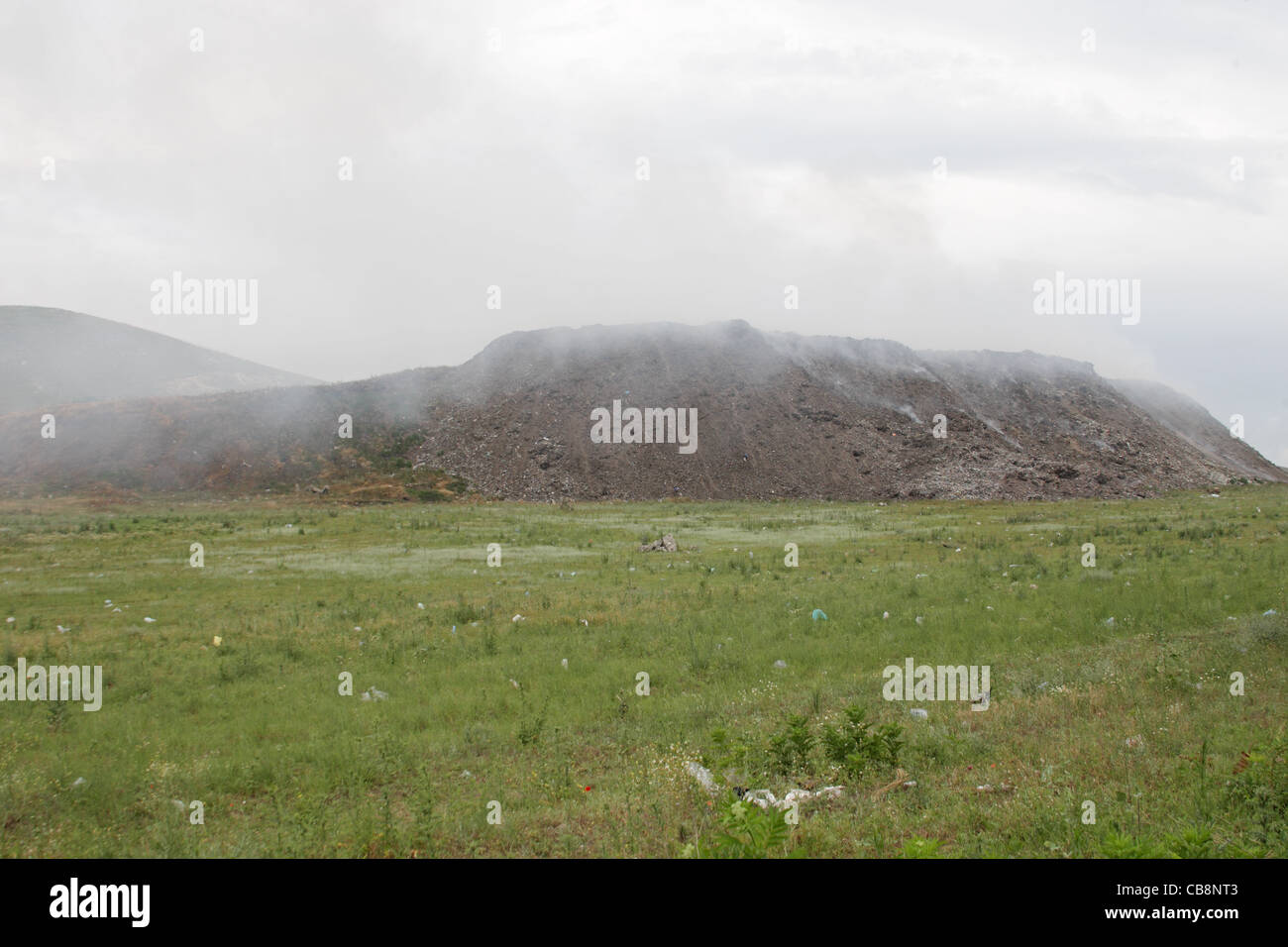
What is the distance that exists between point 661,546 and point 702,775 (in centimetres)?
2289

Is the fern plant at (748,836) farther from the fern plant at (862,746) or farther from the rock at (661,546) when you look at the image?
the rock at (661,546)

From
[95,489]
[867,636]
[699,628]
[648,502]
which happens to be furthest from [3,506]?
[867,636]

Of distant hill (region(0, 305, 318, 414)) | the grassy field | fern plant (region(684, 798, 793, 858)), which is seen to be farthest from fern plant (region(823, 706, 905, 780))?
distant hill (region(0, 305, 318, 414))

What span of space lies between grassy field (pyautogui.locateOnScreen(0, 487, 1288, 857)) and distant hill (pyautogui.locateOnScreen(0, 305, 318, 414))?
132710 mm

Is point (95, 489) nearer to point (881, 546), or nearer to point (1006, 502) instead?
point (881, 546)

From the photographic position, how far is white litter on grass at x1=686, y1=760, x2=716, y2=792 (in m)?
7.54

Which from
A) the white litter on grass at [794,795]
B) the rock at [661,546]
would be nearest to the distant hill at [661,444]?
the rock at [661,546]

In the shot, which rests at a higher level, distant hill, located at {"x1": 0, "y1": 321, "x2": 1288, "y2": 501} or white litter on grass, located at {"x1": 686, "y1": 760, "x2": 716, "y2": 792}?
distant hill, located at {"x1": 0, "y1": 321, "x2": 1288, "y2": 501}

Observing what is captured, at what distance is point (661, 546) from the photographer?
30.8 metres

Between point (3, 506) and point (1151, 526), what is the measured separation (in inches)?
2854

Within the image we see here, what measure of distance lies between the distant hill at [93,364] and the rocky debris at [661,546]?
12560cm

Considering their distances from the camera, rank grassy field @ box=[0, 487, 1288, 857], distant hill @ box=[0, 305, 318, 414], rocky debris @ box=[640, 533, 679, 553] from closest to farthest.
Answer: grassy field @ box=[0, 487, 1288, 857] < rocky debris @ box=[640, 533, 679, 553] < distant hill @ box=[0, 305, 318, 414]

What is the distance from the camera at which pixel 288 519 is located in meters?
43.2

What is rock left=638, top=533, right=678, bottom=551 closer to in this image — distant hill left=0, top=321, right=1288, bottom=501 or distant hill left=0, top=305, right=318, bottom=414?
distant hill left=0, top=321, right=1288, bottom=501
